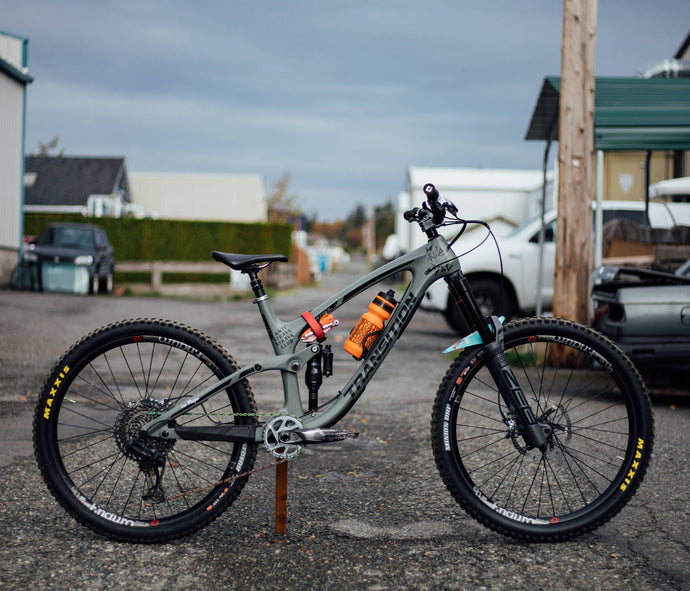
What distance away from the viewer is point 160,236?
24.7 m

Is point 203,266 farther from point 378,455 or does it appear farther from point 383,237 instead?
point 383,237

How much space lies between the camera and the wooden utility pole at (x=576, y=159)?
796 centimetres

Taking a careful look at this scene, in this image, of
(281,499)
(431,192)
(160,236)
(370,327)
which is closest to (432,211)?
(431,192)

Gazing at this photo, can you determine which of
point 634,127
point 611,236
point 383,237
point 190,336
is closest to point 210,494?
point 190,336

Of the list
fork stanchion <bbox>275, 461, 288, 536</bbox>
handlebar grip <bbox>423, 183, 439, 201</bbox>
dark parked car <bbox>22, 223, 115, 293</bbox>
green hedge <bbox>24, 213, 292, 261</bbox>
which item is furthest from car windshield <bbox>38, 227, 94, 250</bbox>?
handlebar grip <bbox>423, 183, 439, 201</bbox>

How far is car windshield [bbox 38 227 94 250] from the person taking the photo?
19266mm

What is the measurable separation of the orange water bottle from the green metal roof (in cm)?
579

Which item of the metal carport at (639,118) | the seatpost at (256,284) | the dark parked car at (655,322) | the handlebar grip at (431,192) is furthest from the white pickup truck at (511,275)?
the seatpost at (256,284)

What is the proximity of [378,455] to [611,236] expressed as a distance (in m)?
6.36

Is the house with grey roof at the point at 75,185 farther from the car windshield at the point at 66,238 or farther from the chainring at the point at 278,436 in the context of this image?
the chainring at the point at 278,436

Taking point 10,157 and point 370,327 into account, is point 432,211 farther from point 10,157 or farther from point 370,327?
point 10,157

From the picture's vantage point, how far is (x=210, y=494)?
318cm

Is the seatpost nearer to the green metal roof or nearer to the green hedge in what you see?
the green metal roof

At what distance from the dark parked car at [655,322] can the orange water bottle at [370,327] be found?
3389 millimetres
